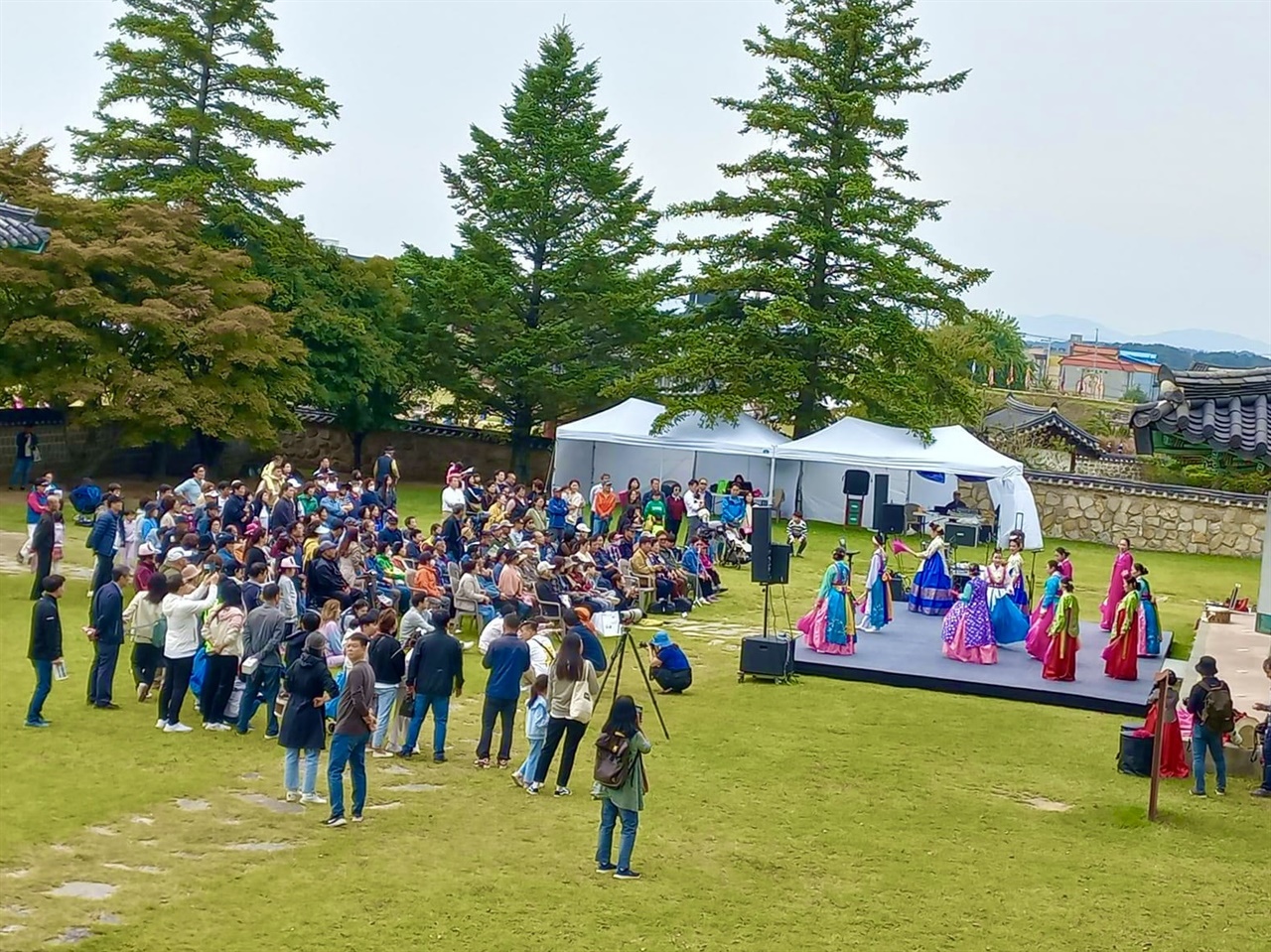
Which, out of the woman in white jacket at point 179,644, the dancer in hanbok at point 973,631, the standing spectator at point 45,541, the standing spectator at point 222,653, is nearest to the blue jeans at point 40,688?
the woman in white jacket at point 179,644

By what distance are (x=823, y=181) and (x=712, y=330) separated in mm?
4506

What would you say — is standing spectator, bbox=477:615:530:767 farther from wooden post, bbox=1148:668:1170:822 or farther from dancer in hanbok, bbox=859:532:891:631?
dancer in hanbok, bbox=859:532:891:631

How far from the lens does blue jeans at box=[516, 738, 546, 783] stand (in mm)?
12180

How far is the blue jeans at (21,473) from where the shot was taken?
30.0 metres

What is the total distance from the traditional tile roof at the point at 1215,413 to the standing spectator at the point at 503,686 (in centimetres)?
558

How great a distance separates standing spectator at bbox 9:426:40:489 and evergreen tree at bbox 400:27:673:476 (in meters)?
10.4

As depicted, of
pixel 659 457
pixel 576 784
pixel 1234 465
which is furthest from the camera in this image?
pixel 659 457

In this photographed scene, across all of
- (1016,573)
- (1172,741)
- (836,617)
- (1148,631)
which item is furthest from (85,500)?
(1172,741)

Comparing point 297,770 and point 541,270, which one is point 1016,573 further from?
point 541,270

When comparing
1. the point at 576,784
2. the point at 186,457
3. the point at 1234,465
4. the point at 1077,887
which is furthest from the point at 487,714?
the point at 186,457

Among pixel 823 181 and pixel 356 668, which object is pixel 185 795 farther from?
pixel 823 181

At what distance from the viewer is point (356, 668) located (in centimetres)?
1062

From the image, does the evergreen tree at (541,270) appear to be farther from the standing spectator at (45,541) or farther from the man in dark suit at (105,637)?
the man in dark suit at (105,637)

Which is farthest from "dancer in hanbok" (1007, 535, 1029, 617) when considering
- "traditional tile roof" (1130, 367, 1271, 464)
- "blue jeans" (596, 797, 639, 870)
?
"blue jeans" (596, 797, 639, 870)
